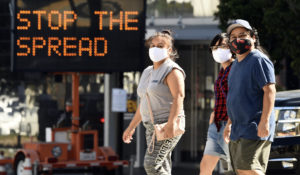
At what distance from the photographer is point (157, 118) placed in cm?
730

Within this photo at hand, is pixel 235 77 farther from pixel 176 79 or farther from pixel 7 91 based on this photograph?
pixel 7 91

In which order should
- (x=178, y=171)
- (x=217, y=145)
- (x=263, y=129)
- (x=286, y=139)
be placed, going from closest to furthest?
(x=263, y=129) < (x=217, y=145) < (x=286, y=139) < (x=178, y=171)

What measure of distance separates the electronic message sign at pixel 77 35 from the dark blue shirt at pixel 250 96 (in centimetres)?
595

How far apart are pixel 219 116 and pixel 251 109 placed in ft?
4.67

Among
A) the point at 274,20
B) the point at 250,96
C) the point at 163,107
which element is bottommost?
the point at 163,107

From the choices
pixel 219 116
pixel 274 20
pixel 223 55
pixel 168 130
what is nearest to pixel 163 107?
pixel 168 130

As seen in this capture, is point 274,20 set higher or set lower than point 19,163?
higher

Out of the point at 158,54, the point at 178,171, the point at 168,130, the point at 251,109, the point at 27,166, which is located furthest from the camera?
the point at 178,171

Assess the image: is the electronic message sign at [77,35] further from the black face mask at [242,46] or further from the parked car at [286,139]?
the black face mask at [242,46]

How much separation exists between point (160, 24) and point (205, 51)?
3.31ft

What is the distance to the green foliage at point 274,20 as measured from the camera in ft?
43.5

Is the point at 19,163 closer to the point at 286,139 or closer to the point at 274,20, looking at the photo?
the point at 274,20

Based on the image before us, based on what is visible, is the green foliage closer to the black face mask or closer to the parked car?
the parked car

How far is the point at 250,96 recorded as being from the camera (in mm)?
6570
